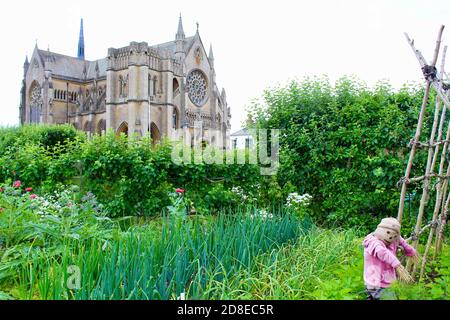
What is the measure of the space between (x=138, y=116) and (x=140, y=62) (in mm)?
6204

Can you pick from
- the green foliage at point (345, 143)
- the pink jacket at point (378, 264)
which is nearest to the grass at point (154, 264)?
the pink jacket at point (378, 264)

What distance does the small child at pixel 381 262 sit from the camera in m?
3.12

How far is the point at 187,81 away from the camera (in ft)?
160

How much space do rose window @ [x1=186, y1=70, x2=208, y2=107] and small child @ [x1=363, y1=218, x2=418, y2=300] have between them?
4653cm

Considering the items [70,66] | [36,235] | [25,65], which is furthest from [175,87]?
[36,235]

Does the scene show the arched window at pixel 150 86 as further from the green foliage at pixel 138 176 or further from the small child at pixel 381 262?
the small child at pixel 381 262

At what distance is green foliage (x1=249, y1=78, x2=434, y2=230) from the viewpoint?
6.22 metres

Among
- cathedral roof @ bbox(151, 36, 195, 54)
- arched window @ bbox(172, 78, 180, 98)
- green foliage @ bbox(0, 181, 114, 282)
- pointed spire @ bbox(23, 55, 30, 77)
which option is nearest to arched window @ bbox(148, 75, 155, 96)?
arched window @ bbox(172, 78, 180, 98)

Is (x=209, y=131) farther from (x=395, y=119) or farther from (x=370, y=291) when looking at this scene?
(x=370, y=291)

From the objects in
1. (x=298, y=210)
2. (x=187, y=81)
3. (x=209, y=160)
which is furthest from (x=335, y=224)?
(x=187, y=81)

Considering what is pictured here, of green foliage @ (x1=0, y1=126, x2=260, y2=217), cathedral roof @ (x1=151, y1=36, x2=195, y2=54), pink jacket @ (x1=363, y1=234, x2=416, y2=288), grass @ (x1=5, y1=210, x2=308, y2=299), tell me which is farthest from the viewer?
cathedral roof @ (x1=151, y1=36, x2=195, y2=54)

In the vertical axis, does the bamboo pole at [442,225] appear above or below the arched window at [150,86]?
below

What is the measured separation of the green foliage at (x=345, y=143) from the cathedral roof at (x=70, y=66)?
49184 millimetres

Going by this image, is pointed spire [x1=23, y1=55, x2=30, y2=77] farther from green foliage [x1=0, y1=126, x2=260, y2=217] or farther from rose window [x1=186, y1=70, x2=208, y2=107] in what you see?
green foliage [x1=0, y1=126, x2=260, y2=217]
